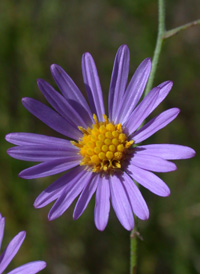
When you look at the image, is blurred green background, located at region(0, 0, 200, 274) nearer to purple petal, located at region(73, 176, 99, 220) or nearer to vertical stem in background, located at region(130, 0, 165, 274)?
vertical stem in background, located at region(130, 0, 165, 274)

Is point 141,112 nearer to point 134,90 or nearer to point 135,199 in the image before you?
point 134,90

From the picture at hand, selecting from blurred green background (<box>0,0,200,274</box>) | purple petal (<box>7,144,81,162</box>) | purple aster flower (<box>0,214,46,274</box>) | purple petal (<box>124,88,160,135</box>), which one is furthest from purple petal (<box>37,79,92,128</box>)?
blurred green background (<box>0,0,200,274</box>)

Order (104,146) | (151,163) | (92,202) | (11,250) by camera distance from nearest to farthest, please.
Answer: (151,163) → (11,250) → (104,146) → (92,202)

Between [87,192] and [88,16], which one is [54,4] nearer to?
[88,16]

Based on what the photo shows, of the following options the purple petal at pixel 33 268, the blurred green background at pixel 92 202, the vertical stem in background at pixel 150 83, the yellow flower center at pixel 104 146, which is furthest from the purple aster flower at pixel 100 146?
the blurred green background at pixel 92 202

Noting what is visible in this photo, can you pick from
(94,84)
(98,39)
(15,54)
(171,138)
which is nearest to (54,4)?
(15,54)

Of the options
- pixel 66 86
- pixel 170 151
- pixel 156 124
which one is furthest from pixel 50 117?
pixel 170 151
